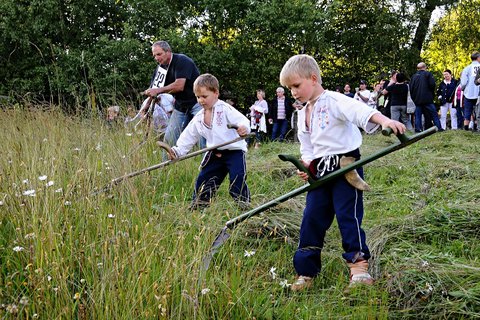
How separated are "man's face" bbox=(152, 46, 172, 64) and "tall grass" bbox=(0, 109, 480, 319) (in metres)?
1.71

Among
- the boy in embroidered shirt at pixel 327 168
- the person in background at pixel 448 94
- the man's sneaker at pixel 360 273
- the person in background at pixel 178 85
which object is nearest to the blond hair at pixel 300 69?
the boy in embroidered shirt at pixel 327 168

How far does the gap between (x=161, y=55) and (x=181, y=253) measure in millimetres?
3912

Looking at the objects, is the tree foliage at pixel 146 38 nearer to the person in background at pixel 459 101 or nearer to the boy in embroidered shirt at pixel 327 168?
the person in background at pixel 459 101

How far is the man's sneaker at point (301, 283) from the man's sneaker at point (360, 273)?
0.23 m

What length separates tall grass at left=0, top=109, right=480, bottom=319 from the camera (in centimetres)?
204

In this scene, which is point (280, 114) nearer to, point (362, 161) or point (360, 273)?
point (360, 273)

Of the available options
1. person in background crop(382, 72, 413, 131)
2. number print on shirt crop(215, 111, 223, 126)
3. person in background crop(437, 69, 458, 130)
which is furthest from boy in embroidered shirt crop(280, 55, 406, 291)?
person in background crop(437, 69, 458, 130)

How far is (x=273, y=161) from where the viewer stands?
615 cm

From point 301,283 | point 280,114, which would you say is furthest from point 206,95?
point 280,114

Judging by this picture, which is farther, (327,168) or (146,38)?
(146,38)

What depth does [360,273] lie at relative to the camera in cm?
262

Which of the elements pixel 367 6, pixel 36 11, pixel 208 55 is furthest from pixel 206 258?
pixel 367 6

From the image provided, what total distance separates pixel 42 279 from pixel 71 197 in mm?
1017

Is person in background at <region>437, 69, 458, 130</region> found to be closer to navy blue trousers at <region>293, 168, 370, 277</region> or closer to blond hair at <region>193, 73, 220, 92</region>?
blond hair at <region>193, 73, 220, 92</region>
